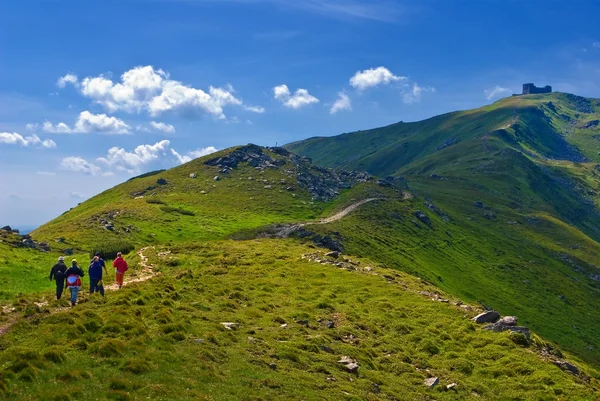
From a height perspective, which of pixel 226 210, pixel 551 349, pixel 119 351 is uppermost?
pixel 226 210

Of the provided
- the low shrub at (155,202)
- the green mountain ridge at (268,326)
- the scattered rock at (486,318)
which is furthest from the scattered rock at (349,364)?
the low shrub at (155,202)

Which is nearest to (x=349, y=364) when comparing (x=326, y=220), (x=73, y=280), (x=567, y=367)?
(x=567, y=367)

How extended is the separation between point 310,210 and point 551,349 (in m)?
103

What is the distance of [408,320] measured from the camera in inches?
1893

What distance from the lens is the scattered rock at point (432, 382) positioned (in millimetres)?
33819

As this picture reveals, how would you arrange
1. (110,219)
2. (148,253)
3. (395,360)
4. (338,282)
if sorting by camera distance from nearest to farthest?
(395,360), (338,282), (148,253), (110,219)

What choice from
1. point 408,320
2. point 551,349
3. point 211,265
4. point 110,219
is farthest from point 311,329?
point 110,219

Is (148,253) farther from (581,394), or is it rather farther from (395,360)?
(581,394)

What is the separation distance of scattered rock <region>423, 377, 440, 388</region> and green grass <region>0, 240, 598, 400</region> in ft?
1.69

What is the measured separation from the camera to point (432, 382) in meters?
34.1

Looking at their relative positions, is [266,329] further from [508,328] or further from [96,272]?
[508,328]

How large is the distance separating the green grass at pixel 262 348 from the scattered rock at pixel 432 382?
515mm

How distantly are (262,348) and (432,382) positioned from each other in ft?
40.7

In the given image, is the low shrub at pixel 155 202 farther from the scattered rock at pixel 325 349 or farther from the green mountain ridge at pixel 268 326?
the scattered rock at pixel 325 349
